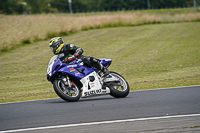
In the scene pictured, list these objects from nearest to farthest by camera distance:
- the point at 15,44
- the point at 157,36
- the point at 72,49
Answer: the point at 72,49, the point at 15,44, the point at 157,36

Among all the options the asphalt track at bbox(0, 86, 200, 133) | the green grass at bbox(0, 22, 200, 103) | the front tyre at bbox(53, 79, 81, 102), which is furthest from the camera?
the green grass at bbox(0, 22, 200, 103)

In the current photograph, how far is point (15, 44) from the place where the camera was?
23.7m

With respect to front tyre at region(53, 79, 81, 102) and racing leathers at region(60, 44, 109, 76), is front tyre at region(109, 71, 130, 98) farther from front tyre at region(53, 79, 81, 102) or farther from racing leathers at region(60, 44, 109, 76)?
front tyre at region(53, 79, 81, 102)

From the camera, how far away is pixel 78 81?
28.3ft

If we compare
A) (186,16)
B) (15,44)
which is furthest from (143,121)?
(186,16)

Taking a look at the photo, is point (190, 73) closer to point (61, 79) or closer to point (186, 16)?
point (61, 79)

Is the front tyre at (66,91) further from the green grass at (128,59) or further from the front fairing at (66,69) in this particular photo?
the green grass at (128,59)

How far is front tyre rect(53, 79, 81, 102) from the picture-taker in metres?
8.09

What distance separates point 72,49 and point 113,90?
4.95 feet

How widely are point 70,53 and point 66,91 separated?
43.3 inches

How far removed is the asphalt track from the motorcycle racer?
95cm

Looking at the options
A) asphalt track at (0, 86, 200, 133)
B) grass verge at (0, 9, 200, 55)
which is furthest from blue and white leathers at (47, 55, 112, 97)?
grass verge at (0, 9, 200, 55)

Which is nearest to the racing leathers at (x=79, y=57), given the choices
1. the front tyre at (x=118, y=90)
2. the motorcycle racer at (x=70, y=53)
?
the motorcycle racer at (x=70, y=53)

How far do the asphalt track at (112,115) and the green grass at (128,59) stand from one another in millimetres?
2623
